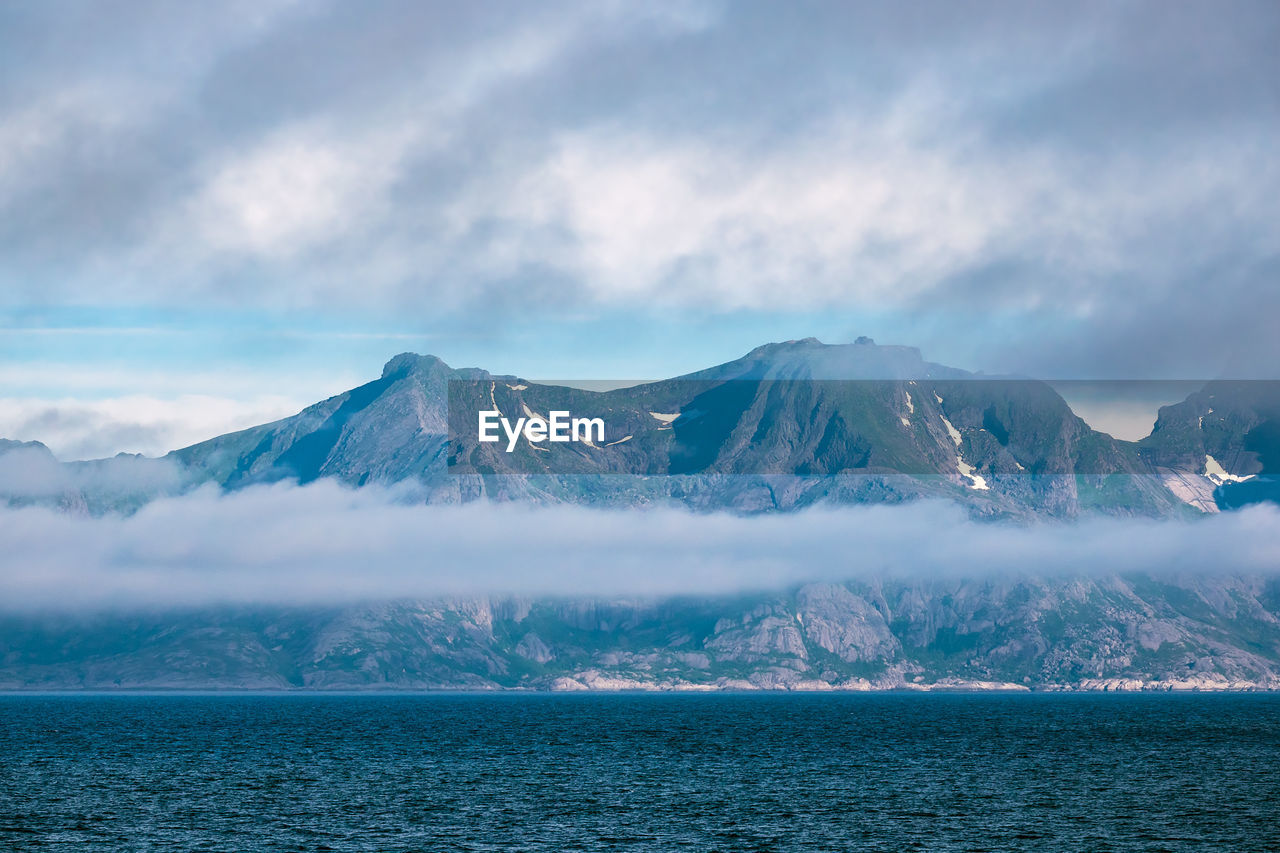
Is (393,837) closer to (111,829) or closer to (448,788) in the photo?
(111,829)

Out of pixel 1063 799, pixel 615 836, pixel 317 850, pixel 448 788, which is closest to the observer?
pixel 317 850

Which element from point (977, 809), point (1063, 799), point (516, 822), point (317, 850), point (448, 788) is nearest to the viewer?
point (317, 850)

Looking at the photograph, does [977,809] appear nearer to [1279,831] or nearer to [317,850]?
[1279,831]

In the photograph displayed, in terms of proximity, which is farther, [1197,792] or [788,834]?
[1197,792]

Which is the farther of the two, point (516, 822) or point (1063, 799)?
point (1063, 799)

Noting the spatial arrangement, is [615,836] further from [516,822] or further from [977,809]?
[977,809]

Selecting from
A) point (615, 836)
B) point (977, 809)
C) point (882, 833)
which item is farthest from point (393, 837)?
point (977, 809)

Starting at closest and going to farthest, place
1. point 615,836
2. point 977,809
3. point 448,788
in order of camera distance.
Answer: point 615,836, point 977,809, point 448,788

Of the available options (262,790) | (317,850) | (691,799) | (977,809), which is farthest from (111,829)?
(977,809)
